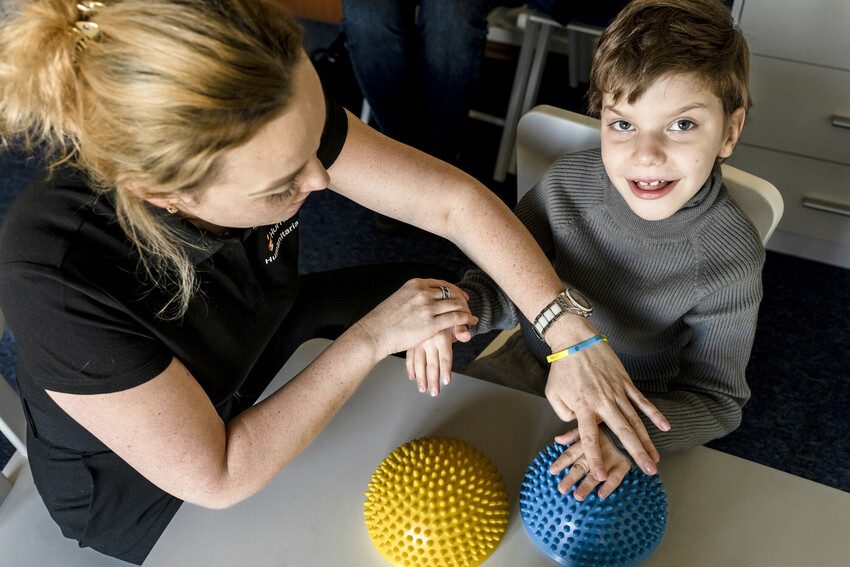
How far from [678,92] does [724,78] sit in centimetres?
7

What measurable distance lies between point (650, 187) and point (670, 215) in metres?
0.05

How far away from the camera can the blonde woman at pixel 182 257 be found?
0.71 meters

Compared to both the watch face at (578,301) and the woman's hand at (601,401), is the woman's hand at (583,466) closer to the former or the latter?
the woman's hand at (601,401)

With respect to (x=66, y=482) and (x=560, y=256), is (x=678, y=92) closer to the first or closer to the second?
(x=560, y=256)

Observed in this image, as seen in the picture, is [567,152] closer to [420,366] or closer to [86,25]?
[420,366]

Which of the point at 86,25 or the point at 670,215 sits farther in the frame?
the point at 670,215

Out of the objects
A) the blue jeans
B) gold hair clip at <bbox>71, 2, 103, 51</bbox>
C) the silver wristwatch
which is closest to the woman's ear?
gold hair clip at <bbox>71, 2, 103, 51</bbox>

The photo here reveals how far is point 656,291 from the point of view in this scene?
1045 millimetres

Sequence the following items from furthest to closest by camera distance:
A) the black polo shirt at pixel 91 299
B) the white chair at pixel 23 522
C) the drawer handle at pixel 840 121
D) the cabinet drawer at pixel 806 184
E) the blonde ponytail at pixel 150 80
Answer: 1. the cabinet drawer at pixel 806 184
2. the drawer handle at pixel 840 121
3. the white chair at pixel 23 522
4. the black polo shirt at pixel 91 299
5. the blonde ponytail at pixel 150 80

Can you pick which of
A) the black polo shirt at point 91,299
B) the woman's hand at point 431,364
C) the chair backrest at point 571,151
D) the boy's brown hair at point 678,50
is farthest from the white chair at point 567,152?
the black polo shirt at point 91,299

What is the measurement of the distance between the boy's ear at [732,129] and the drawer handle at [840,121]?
909mm

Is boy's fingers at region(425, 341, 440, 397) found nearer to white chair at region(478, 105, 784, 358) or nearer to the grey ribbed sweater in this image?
the grey ribbed sweater

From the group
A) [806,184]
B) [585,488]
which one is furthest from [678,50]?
[806,184]

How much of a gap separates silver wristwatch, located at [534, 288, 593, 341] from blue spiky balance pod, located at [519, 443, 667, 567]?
243 millimetres
